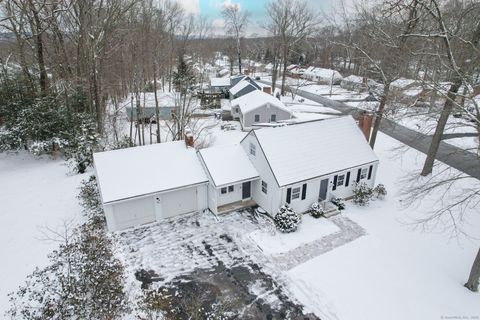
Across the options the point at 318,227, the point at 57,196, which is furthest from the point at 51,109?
the point at 318,227

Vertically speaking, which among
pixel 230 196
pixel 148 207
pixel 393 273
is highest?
pixel 230 196

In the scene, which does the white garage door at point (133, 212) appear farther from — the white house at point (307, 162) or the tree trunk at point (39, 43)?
the tree trunk at point (39, 43)

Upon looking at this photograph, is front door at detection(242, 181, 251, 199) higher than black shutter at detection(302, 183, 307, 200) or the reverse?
the reverse

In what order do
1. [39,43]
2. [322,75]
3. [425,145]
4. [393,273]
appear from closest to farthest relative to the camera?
1. [393,273]
2. [39,43]
3. [425,145]
4. [322,75]

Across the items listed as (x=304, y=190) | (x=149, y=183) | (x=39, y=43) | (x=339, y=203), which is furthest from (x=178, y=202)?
(x=39, y=43)

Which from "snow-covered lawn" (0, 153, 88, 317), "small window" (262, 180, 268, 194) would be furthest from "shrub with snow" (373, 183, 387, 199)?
"snow-covered lawn" (0, 153, 88, 317)

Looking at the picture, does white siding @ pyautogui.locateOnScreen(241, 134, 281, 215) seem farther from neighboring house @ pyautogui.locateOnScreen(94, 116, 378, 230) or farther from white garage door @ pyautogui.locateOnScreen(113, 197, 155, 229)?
white garage door @ pyautogui.locateOnScreen(113, 197, 155, 229)

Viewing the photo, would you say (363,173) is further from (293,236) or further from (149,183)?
(149,183)
